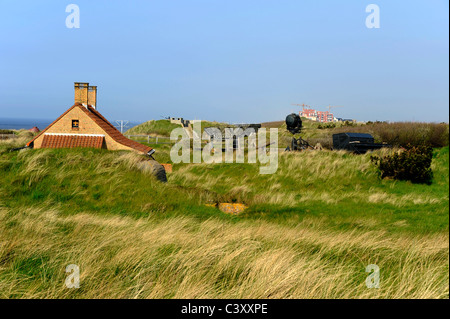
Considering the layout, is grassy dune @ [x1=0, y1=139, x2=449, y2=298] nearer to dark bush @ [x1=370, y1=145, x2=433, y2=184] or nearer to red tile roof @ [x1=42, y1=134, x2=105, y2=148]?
dark bush @ [x1=370, y1=145, x2=433, y2=184]

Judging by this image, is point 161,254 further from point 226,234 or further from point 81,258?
point 226,234

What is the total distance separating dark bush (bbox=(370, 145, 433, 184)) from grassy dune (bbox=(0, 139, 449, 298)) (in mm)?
1942

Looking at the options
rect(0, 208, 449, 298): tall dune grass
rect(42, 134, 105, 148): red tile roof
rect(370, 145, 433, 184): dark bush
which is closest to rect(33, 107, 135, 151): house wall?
rect(42, 134, 105, 148): red tile roof

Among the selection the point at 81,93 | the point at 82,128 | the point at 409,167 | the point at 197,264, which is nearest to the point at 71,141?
the point at 82,128

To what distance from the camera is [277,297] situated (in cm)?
409

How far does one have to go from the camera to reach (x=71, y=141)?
20.7 m

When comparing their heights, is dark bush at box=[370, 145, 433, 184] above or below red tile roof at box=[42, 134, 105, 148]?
below

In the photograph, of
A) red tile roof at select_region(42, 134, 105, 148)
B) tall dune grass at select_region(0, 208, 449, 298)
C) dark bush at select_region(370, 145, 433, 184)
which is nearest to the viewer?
tall dune grass at select_region(0, 208, 449, 298)

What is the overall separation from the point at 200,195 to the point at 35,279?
30.4ft

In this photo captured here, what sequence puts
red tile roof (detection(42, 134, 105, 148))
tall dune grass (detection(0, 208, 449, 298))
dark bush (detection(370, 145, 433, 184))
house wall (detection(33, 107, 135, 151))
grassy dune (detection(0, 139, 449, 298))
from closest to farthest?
tall dune grass (detection(0, 208, 449, 298)) → grassy dune (detection(0, 139, 449, 298)) → dark bush (detection(370, 145, 433, 184)) → red tile roof (detection(42, 134, 105, 148)) → house wall (detection(33, 107, 135, 151))

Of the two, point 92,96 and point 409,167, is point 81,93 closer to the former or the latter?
point 92,96

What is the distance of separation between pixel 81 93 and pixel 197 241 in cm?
1951

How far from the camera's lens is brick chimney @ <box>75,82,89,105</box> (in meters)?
22.5
